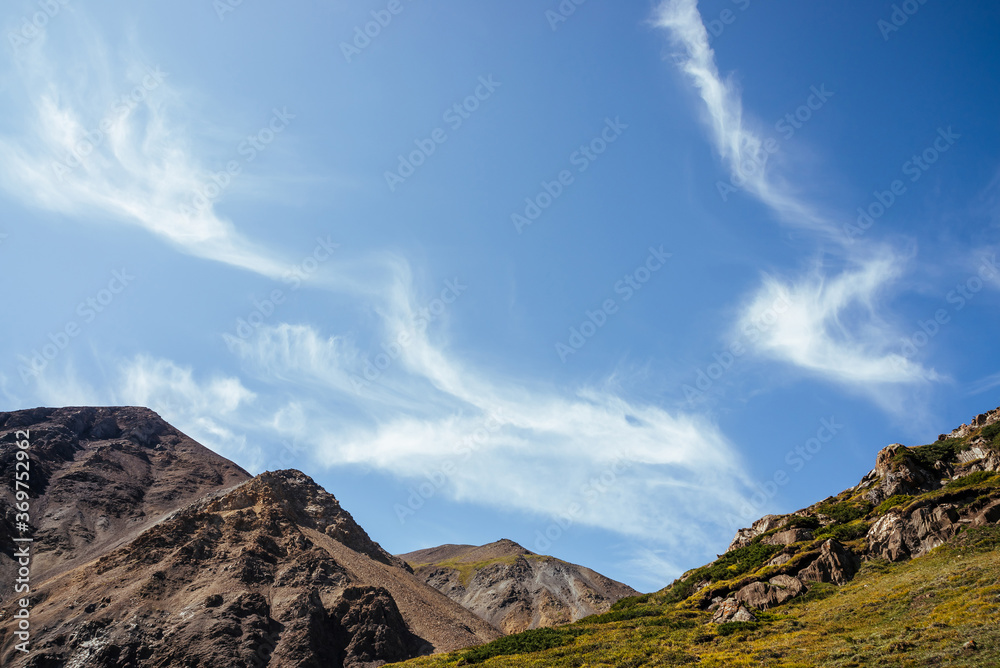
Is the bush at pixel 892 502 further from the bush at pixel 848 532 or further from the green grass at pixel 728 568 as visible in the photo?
the green grass at pixel 728 568

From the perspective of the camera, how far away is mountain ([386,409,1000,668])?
2778cm

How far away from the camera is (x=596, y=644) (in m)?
41.7

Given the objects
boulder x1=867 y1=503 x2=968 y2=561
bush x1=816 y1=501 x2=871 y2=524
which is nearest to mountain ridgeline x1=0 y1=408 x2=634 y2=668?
bush x1=816 y1=501 x2=871 y2=524

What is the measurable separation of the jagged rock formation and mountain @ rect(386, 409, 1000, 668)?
0.13 metres

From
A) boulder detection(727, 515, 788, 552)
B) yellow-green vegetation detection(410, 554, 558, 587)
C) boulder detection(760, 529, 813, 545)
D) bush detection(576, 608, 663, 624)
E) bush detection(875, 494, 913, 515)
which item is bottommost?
bush detection(576, 608, 663, 624)

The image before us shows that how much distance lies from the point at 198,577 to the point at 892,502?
90575 mm

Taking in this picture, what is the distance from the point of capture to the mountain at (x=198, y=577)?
72.9 m

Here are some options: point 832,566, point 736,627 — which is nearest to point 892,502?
point 832,566

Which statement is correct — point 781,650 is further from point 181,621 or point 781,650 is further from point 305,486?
point 305,486

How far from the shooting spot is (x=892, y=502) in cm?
5084

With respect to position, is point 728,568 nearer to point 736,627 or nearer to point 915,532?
point 915,532

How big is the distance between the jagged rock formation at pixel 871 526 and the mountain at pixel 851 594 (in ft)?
0.42

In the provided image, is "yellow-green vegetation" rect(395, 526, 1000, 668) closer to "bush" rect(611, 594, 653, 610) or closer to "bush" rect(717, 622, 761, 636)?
"bush" rect(717, 622, 761, 636)

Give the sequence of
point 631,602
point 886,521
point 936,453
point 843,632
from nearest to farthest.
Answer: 1. point 843,632
2. point 886,521
3. point 936,453
4. point 631,602
